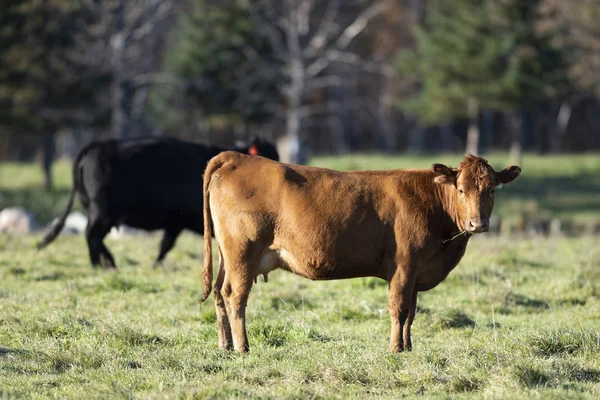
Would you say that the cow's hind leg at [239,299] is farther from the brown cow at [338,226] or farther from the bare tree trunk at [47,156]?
the bare tree trunk at [47,156]

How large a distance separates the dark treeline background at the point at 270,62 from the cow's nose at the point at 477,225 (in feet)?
83.1

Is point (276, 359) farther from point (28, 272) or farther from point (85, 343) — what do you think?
point (28, 272)

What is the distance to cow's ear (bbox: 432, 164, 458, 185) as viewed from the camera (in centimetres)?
722

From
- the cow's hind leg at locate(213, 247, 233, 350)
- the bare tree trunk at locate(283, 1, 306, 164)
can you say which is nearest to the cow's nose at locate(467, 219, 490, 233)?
the cow's hind leg at locate(213, 247, 233, 350)

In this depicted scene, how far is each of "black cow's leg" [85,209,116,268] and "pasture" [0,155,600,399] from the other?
7.3 inches

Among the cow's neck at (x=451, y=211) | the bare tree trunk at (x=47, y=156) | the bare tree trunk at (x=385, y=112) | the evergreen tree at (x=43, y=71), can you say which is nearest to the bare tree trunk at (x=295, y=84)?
the evergreen tree at (x=43, y=71)

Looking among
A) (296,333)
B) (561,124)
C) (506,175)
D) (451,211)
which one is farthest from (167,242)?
(561,124)

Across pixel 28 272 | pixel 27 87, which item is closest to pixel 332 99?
pixel 27 87

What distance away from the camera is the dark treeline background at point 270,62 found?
31016 mm

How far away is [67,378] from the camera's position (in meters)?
6.10

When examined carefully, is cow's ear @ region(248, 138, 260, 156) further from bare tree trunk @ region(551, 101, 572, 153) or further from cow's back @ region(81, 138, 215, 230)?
bare tree trunk @ region(551, 101, 572, 153)

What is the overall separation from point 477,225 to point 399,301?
0.86 metres

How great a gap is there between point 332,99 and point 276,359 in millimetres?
42390

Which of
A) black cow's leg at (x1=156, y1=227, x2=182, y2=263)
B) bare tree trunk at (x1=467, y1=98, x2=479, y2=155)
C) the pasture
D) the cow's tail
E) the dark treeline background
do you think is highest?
the dark treeline background
